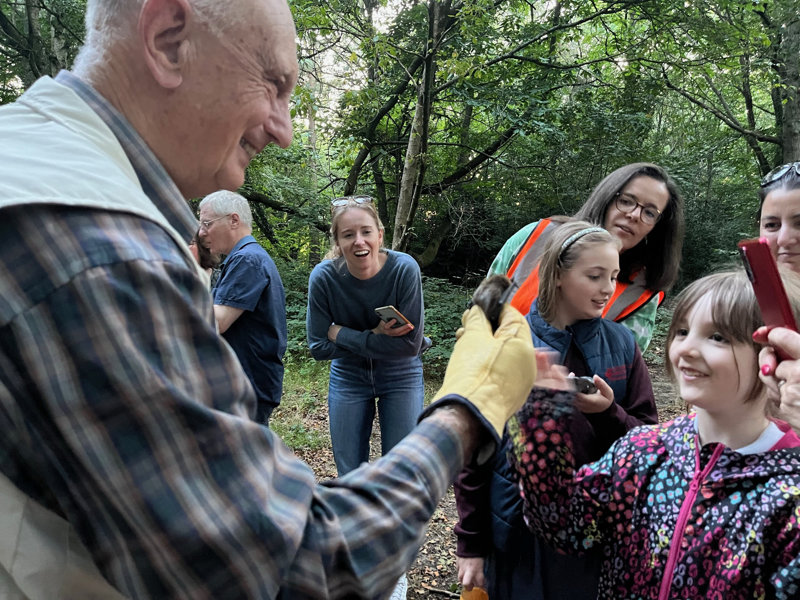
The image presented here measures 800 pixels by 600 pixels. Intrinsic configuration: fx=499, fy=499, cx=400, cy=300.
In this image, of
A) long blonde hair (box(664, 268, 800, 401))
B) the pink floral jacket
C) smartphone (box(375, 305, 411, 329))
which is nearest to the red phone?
long blonde hair (box(664, 268, 800, 401))

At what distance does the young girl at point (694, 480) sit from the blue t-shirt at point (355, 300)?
1.76m

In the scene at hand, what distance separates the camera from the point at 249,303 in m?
3.22

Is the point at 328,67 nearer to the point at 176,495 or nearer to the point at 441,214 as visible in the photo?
the point at 441,214

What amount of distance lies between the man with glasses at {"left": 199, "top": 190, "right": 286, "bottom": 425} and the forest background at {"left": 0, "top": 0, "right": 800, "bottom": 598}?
188 centimetres

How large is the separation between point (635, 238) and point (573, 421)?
4.31 ft

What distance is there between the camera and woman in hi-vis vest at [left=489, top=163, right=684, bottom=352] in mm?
2559

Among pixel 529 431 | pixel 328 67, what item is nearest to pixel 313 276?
pixel 529 431

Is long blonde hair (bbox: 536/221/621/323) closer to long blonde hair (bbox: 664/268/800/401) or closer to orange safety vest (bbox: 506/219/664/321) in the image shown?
orange safety vest (bbox: 506/219/664/321)

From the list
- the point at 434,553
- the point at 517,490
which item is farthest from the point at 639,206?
the point at 434,553

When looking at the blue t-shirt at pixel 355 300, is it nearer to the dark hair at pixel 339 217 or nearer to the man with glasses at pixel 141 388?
the dark hair at pixel 339 217

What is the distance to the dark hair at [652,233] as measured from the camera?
2.65 m

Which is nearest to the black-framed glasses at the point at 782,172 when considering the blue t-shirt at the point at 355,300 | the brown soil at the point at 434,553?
the blue t-shirt at the point at 355,300

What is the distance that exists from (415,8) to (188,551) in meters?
8.78

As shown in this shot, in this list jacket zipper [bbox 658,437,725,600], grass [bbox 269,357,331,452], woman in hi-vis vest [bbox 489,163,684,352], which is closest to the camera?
jacket zipper [bbox 658,437,725,600]
